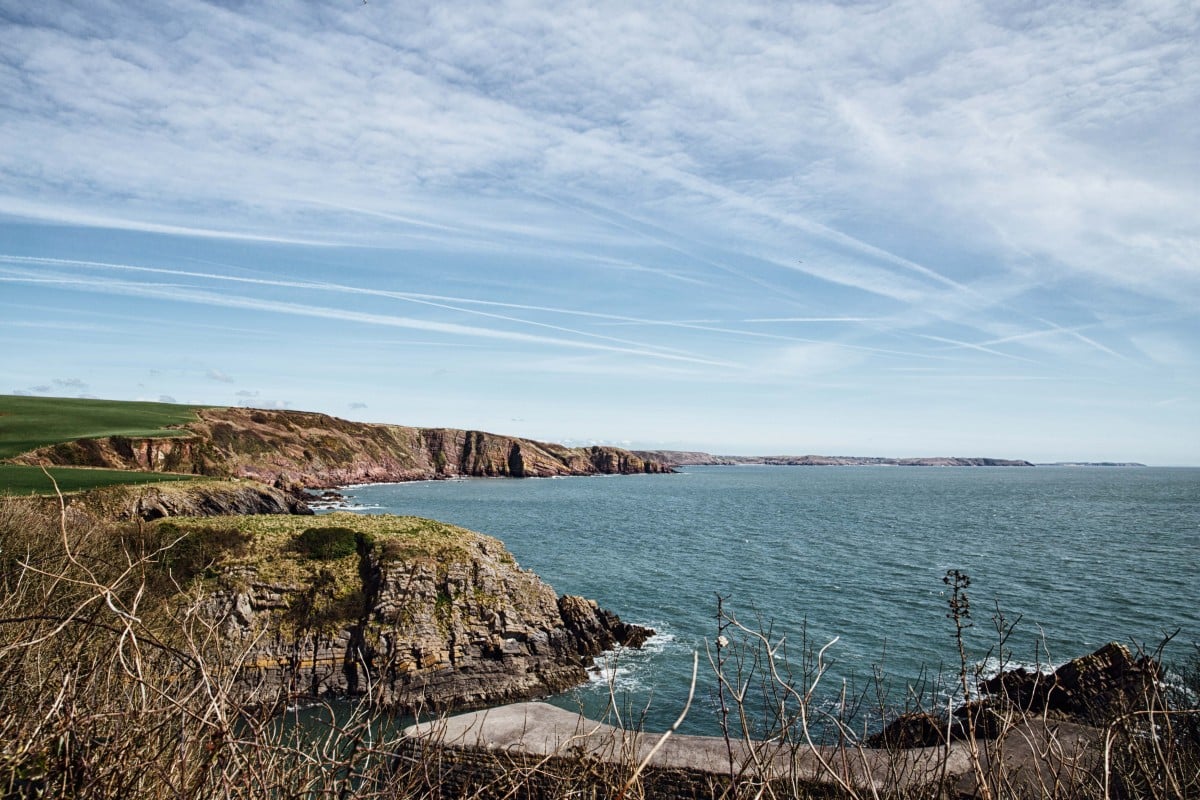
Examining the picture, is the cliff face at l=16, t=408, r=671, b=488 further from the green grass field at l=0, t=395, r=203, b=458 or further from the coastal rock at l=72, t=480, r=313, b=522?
the coastal rock at l=72, t=480, r=313, b=522

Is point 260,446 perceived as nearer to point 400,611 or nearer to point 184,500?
point 184,500

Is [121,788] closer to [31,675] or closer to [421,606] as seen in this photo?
[31,675]

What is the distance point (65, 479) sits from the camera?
45125 mm

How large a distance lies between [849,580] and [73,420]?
294 feet

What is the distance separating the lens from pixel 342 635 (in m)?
27.5

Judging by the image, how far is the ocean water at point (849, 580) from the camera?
29.0 metres

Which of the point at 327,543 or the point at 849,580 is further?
the point at 849,580

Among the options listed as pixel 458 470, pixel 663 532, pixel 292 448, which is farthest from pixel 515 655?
pixel 458 470

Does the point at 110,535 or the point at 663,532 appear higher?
the point at 110,535

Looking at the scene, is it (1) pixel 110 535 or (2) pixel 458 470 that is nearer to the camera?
(1) pixel 110 535

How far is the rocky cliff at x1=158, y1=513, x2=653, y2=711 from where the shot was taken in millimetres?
26719

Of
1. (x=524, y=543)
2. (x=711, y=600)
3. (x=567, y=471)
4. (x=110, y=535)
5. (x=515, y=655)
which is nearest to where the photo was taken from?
(x=110, y=535)

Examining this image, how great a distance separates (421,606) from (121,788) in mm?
24495

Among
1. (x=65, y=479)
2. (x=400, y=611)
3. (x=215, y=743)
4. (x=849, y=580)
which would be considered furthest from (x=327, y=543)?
(x=849, y=580)
